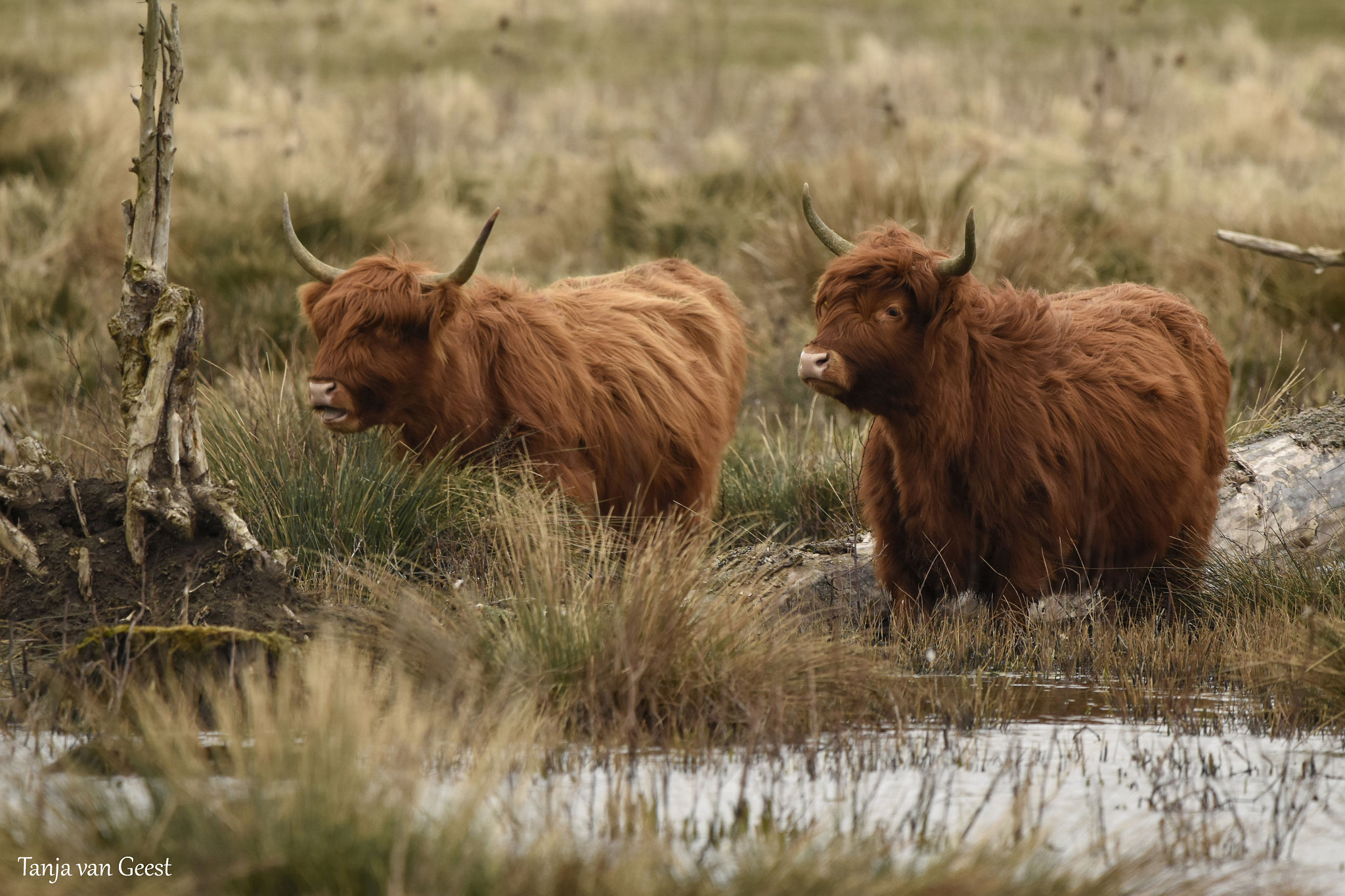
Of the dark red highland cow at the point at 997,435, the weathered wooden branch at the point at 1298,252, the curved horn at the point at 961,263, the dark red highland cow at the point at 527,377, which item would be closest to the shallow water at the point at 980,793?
the weathered wooden branch at the point at 1298,252

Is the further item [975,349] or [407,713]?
[975,349]

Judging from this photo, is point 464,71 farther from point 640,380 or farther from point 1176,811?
point 1176,811

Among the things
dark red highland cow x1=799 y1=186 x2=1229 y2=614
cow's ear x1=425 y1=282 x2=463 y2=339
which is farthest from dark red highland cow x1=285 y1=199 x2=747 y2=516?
dark red highland cow x1=799 y1=186 x2=1229 y2=614

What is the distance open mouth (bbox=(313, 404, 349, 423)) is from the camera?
5.48 metres

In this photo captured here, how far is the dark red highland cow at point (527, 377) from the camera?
5668mm

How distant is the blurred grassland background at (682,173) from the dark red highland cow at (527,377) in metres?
0.98

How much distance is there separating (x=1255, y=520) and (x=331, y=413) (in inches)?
150

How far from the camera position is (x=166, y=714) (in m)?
3.01

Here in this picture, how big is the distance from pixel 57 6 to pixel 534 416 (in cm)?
3466

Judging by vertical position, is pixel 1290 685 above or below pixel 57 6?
below

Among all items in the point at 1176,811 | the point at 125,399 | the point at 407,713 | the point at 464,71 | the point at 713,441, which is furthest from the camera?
the point at 464,71

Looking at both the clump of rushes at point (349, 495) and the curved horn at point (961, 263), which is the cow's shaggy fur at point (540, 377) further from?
the curved horn at point (961, 263)

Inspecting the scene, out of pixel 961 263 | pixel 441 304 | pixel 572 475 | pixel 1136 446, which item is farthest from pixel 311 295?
pixel 1136 446

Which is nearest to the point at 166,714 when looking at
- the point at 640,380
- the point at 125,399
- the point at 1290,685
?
the point at 125,399
